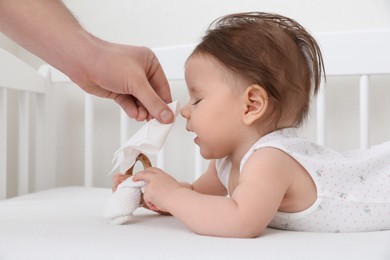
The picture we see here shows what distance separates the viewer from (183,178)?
167 cm

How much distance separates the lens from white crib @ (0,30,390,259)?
0.75 m

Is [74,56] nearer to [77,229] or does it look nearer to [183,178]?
[77,229]

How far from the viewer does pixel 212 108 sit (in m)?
0.93

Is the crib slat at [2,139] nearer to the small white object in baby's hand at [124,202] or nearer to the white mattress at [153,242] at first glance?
the white mattress at [153,242]

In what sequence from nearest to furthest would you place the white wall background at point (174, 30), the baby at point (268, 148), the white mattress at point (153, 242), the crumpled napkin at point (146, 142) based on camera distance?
the white mattress at point (153, 242), the baby at point (268, 148), the crumpled napkin at point (146, 142), the white wall background at point (174, 30)

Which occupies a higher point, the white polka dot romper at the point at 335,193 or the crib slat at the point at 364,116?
the crib slat at the point at 364,116

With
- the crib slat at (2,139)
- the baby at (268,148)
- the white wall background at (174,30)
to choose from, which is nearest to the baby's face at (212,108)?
the baby at (268,148)

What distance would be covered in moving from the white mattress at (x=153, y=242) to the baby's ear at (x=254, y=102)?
6.8 inches

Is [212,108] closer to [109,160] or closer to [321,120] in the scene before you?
[321,120]

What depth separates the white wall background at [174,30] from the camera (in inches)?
56.1

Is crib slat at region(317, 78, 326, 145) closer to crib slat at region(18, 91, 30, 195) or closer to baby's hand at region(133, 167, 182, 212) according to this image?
baby's hand at region(133, 167, 182, 212)

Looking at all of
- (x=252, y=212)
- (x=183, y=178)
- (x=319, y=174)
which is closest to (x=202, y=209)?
(x=252, y=212)

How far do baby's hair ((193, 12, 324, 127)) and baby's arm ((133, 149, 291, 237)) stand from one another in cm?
11

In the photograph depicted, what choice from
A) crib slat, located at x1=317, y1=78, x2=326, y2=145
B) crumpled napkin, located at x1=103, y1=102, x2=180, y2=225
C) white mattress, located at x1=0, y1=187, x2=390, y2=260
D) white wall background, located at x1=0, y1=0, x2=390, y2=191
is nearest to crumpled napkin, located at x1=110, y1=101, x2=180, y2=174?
crumpled napkin, located at x1=103, y1=102, x2=180, y2=225
